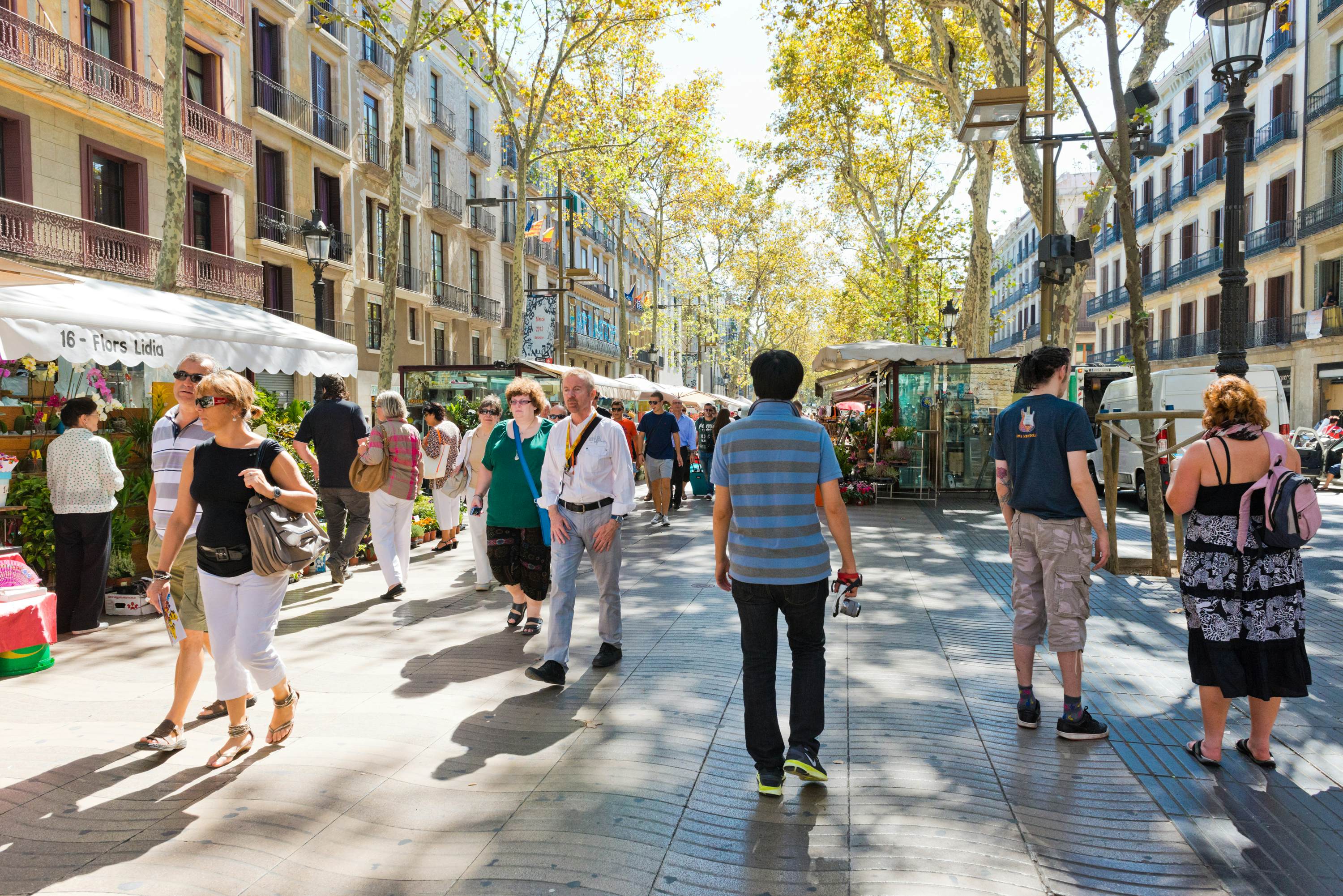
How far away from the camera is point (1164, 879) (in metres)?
2.98

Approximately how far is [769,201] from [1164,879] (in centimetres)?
3386

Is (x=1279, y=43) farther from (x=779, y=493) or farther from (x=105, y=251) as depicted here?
(x=779, y=493)

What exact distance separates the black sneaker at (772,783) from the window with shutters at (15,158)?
1782 centimetres

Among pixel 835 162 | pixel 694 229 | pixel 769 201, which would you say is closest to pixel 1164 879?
pixel 835 162

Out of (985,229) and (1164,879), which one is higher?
(985,229)

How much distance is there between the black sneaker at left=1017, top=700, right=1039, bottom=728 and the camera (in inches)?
174

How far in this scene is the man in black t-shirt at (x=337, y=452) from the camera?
789 centimetres

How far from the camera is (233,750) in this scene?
4.02 metres

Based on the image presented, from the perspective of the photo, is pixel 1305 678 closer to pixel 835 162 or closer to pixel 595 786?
pixel 595 786

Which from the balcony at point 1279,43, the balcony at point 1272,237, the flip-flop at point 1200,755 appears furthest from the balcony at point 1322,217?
the flip-flop at point 1200,755

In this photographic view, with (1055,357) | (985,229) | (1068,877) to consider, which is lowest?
(1068,877)

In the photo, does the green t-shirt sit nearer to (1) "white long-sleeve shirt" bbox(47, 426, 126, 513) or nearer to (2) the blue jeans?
(2) the blue jeans

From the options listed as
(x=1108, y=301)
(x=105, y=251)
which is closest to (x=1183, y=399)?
(x=105, y=251)

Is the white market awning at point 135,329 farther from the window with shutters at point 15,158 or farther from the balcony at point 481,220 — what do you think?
the balcony at point 481,220
